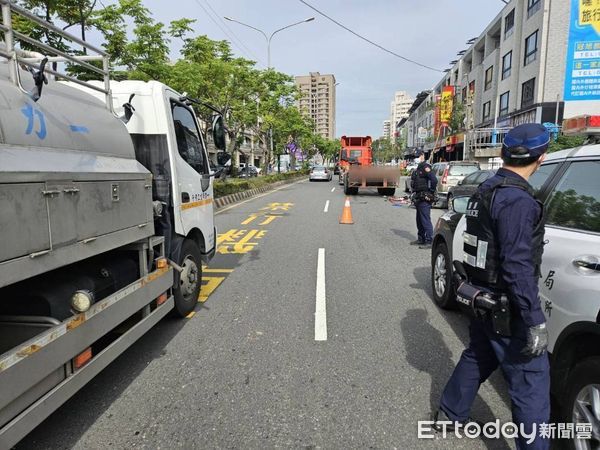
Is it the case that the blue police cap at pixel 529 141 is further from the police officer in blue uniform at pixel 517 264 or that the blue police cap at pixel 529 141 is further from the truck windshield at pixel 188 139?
the truck windshield at pixel 188 139

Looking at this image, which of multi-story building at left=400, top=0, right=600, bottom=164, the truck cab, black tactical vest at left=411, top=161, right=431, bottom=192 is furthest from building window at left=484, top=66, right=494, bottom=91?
the truck cab

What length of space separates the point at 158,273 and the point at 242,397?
131cm

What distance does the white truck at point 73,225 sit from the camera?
2.13 meters

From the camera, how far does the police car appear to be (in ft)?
7.04

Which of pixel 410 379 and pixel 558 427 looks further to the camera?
pixel 410 379

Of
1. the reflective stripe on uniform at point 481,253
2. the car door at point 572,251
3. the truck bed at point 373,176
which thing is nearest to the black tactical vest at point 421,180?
the car door at point 572,251

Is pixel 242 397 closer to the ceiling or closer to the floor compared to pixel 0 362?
closer to the floor

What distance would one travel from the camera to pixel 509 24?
106 ft

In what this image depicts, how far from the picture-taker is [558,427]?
7.72 ft

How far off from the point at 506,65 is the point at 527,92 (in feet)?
17.7

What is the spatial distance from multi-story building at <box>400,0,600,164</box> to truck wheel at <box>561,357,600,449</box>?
20.3 metres

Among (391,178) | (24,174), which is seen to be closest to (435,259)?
(24,174)

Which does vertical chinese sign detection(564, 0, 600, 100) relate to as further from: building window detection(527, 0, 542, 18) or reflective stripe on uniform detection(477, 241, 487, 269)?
reflective stripe on uniform detection(477, 241, 487, 269)

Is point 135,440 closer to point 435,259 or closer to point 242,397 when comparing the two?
point 242,397
